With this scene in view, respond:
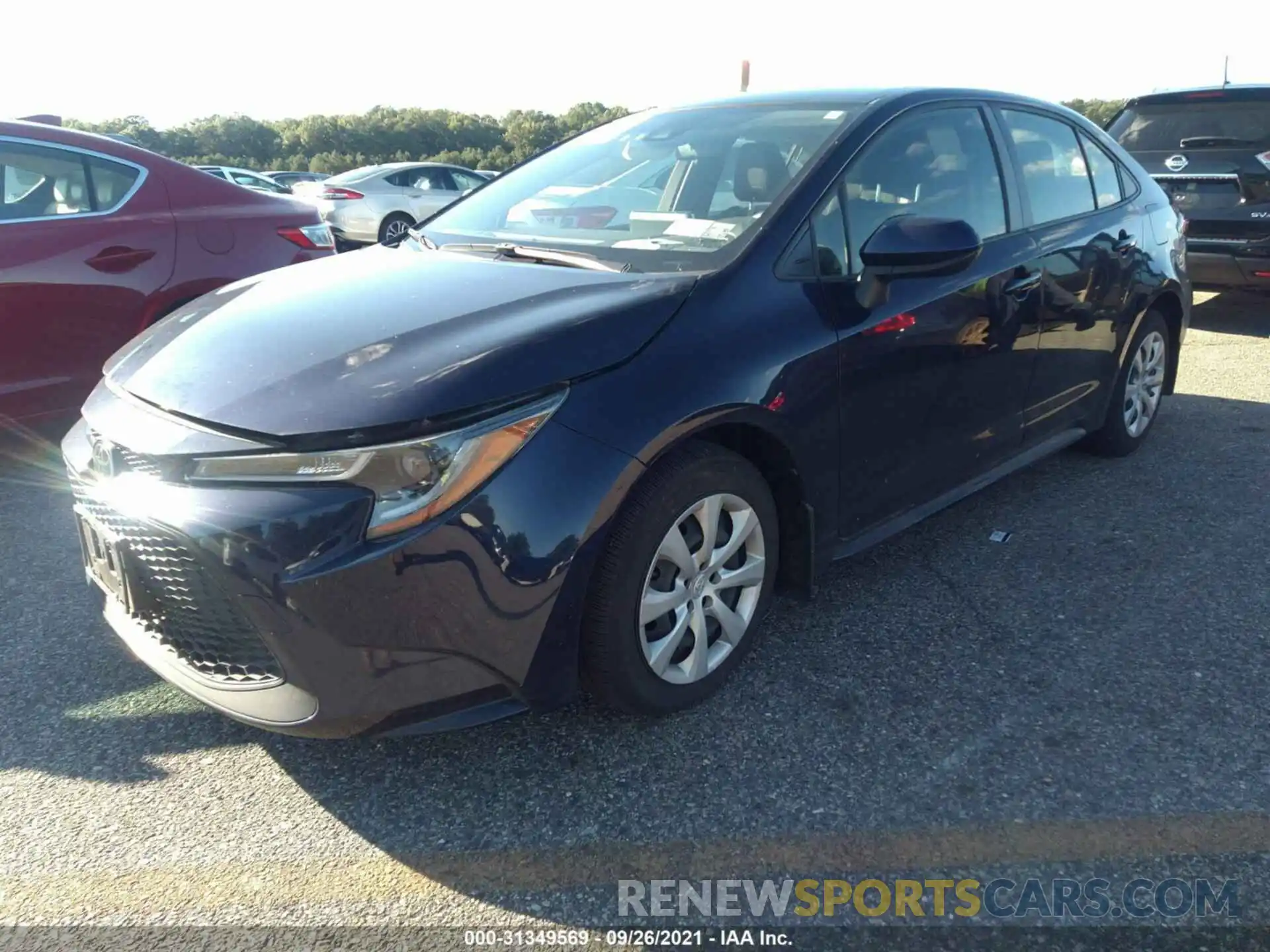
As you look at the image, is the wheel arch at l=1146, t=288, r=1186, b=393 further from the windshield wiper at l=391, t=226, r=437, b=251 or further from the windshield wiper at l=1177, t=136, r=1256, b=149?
the windshield wiper at l=1177, t=136, r=1256, b=149

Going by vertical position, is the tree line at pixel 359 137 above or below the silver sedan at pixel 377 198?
above

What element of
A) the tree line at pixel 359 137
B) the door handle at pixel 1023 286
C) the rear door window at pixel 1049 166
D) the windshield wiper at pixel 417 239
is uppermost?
the tree line at pixel 359 137

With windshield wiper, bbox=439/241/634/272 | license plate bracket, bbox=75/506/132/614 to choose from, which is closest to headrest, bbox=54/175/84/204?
windshield wiper, bbox=439/241/634/272

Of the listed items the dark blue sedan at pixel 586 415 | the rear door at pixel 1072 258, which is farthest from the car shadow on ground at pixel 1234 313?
the dark blue sedan at pixel 586 415

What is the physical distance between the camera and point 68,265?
4.25 m

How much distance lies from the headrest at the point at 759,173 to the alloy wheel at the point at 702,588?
0.95 metres

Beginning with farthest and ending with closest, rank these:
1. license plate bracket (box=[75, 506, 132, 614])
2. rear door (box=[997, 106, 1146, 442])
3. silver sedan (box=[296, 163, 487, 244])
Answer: silver sedan (box=[296, 163, 487, 244]) < rear door (box=[997, 106, 1146, 442]) < license plate bracket (box=[75, 506, 132, 614])

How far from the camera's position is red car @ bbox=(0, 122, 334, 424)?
4164mm

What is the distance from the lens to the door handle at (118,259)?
4336mm

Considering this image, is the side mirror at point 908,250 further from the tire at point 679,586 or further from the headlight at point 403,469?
the headlight at point 403,469

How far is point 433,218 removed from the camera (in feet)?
12.0

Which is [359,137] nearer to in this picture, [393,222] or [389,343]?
[393,222]

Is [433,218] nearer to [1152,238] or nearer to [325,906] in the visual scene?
[325,906]

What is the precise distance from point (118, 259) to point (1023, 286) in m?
3.75
